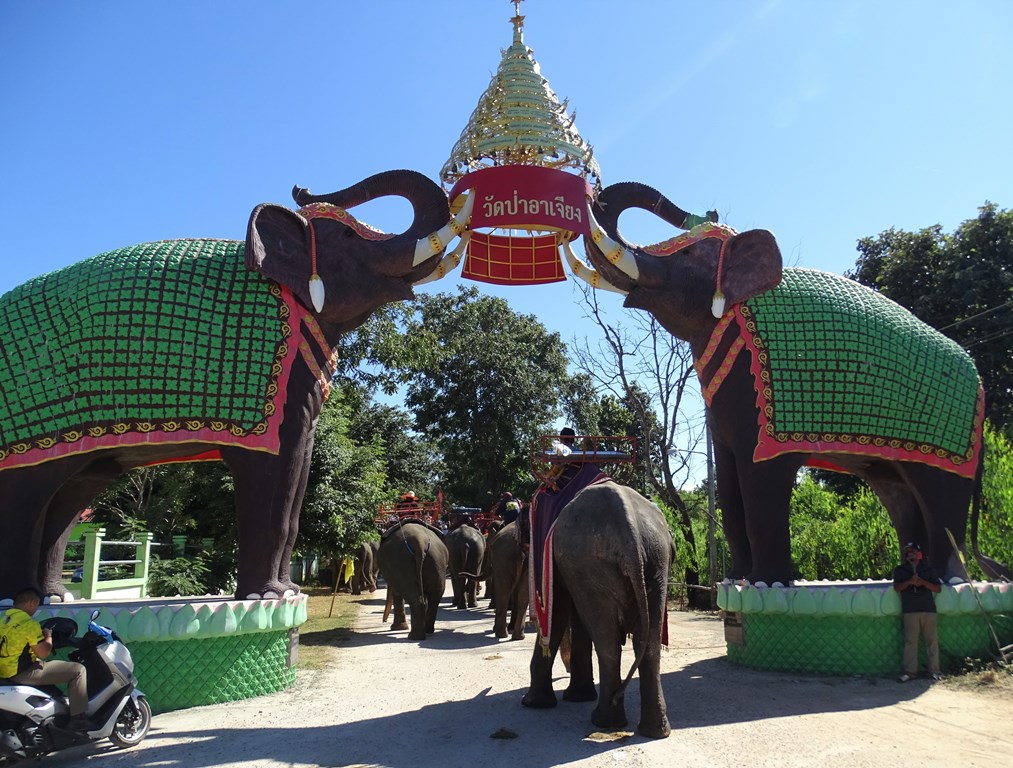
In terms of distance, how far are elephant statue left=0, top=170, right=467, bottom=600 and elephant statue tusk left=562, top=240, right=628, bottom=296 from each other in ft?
7.80

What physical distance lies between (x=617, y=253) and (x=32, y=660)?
5938 millimetres

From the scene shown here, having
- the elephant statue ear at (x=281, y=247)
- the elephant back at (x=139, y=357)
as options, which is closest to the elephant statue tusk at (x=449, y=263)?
the elephant statue ear at (x=281, y=247)

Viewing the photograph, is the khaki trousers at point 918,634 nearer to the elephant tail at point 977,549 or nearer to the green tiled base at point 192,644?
the elephant tail at point 977,549

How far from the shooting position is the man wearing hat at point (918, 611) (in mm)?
7090

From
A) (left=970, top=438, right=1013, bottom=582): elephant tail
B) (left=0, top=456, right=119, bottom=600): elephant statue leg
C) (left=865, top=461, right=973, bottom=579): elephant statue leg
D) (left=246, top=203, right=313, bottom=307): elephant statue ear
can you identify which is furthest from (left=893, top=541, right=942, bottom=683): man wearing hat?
(left=0, top=456, right=119, bottom=600): elephant statue leg

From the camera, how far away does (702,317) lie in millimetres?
8156

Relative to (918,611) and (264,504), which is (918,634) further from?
(264,504)

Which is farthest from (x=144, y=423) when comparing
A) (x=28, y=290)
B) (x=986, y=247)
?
(x=986, y=247)

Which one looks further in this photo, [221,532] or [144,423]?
[221,532]

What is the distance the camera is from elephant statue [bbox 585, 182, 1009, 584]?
7586 millimetres

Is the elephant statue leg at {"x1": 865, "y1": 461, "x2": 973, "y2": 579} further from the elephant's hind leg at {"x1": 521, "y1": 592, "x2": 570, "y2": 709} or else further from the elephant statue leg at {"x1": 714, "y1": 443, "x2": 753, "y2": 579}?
the elephant's hind leg at {"x1": 521, "y1": 592, "x2": 570, "y2": 709}

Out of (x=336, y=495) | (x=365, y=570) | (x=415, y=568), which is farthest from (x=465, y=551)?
(x=365, y=570)

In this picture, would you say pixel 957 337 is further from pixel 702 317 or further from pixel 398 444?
pixel 398 444

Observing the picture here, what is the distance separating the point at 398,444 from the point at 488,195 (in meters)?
21.9
